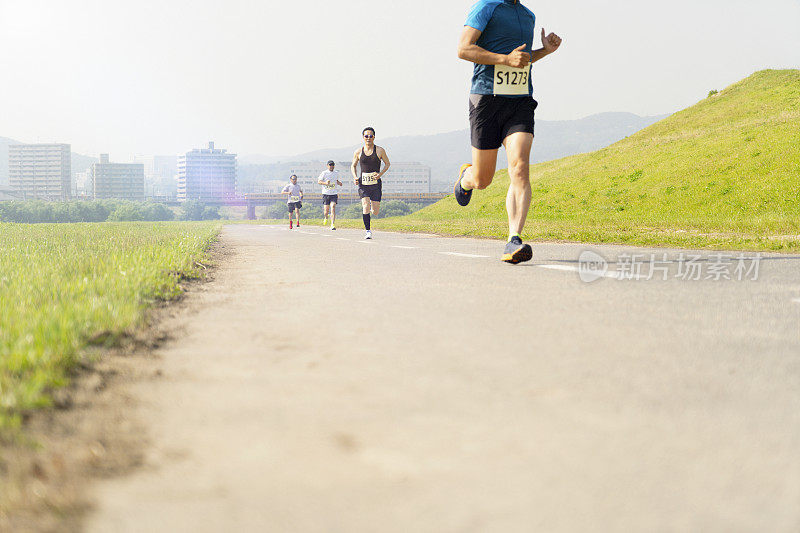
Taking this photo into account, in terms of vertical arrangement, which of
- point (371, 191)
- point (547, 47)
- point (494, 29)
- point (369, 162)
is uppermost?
point (494, 29)

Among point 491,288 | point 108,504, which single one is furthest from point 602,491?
point 491,288

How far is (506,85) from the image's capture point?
7984 millimetres

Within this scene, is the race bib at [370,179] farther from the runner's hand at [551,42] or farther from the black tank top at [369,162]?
the runner's hand at [551,42]

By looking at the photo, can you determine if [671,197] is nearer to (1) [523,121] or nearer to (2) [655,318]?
(1) [523,121]

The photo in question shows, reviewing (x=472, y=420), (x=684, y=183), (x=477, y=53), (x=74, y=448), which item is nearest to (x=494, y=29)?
(x=477, y=53)

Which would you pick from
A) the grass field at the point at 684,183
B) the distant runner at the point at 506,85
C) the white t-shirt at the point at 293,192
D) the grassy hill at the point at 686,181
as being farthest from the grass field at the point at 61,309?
the white t-shirt at the point at 293,192

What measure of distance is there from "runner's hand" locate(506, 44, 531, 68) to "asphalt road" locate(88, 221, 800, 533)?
3712 mm

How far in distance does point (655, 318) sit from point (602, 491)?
105 inches

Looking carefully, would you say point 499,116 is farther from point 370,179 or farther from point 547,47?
point 370,179

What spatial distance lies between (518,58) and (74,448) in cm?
659

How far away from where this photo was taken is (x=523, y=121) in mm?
8070

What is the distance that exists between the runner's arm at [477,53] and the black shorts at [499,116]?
0.41 metres

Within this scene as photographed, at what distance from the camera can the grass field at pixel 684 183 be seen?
17000mm

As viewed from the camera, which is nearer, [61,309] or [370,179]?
[61,309]
